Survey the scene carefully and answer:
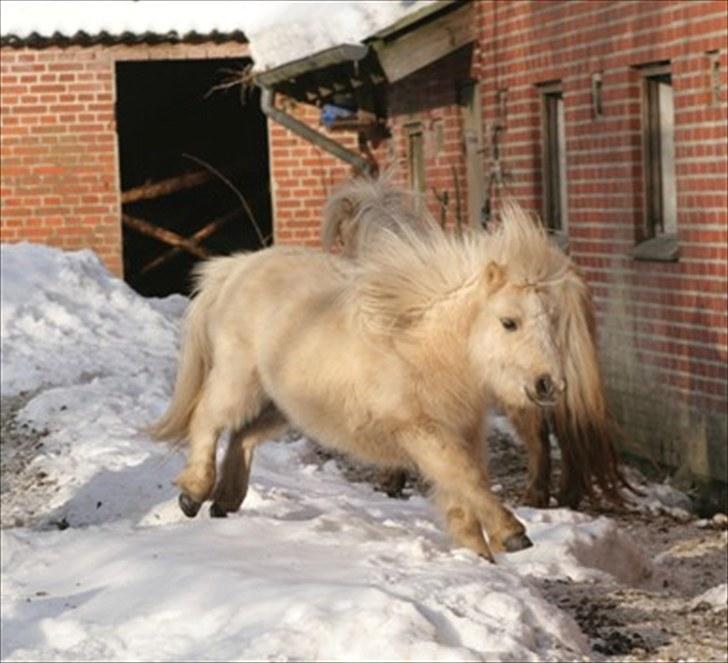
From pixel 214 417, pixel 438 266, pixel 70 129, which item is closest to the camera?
pixel 438 266

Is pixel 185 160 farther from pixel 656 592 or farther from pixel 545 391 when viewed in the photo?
pixel 545 391

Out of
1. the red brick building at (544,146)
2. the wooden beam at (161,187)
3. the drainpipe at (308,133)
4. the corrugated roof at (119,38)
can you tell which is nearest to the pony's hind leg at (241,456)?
the red brick building at (544,146)

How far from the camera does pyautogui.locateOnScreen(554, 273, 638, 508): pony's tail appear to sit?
9477 millimetres

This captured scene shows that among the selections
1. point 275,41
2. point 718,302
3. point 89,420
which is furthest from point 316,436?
point 275,41

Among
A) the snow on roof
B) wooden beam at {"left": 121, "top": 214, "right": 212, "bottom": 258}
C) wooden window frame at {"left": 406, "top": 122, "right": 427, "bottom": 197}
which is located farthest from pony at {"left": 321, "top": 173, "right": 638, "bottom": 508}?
wooden beam at {"left": 121, "top": 214, "right": 212, "bottom": 258}

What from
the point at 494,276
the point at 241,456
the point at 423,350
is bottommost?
the point at 241,456

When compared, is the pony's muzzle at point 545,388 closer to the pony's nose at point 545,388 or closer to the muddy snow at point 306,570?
the pony's nose at point 545,388

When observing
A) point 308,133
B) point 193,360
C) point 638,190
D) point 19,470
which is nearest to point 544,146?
point 638,190

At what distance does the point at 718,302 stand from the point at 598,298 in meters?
2.44

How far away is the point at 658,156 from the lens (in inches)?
592

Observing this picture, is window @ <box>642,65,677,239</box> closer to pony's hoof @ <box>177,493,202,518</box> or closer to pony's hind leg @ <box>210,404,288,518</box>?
pony's hind leg @ <box>210,404,288,518</box>

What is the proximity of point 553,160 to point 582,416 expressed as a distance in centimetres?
720

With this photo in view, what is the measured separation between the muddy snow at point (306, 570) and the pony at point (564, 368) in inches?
15.0

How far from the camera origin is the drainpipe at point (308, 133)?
75.0 feet
